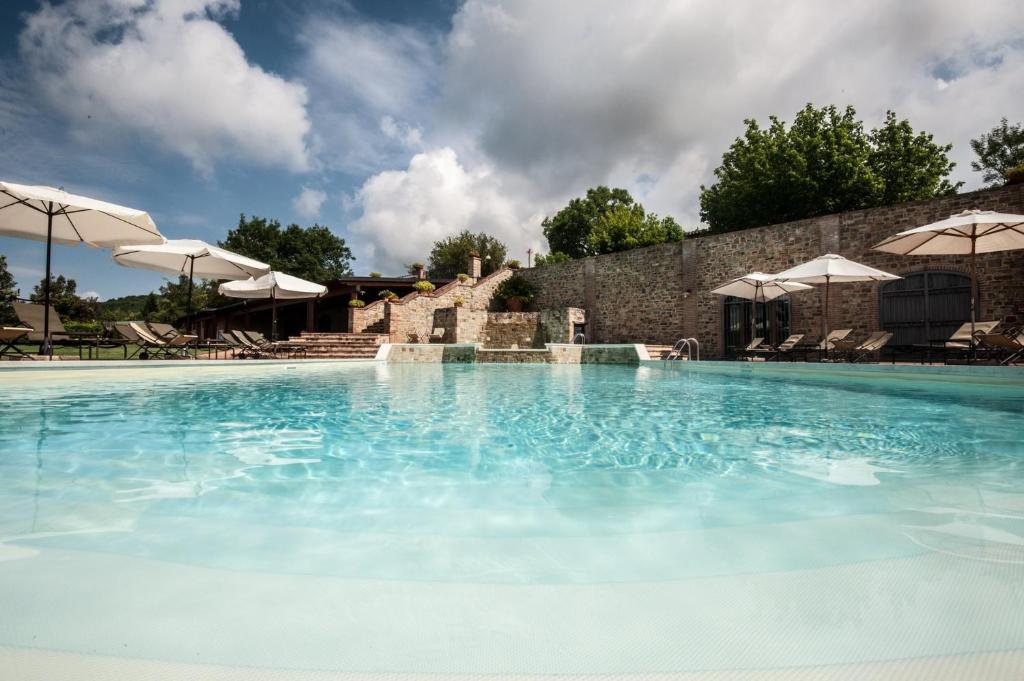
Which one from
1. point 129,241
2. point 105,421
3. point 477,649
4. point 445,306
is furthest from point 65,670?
point 445,306

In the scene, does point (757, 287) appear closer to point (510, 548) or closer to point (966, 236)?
point (966, 236)

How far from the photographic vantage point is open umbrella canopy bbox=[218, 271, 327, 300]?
14.3 meters

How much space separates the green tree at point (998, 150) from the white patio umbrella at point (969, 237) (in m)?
26.4

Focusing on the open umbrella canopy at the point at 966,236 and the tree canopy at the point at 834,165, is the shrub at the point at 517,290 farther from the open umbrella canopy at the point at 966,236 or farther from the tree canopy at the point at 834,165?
Answer: the open umbrella canopy at the point at 966,236

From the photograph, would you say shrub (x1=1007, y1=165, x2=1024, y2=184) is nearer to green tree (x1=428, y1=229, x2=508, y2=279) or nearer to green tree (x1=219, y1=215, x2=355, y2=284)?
green tree (x1=428, y1=229, x2=508, y2=279)

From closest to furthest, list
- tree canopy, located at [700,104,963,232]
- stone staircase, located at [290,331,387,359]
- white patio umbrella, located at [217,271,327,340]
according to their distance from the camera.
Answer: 1. white patio umbrella, located at [217,271,327,340]
2. stone staircase, located at [290,331,387,359]
3. tree canopy, located at [700,104,963,232]

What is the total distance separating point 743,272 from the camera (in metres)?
16.4

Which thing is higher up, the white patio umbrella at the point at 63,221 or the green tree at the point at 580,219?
the green tree at the point at 580,219

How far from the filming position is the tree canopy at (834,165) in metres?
23.6

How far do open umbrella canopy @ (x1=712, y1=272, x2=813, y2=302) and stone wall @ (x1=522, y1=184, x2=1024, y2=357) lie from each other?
166 cm

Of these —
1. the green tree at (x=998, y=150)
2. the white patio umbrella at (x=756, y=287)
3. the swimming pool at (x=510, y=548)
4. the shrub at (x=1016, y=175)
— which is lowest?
the swimming pool at (x=510, y=548)

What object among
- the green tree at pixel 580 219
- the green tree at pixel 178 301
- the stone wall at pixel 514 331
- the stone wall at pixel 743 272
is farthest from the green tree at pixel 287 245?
the stone wall at pixel 743 272

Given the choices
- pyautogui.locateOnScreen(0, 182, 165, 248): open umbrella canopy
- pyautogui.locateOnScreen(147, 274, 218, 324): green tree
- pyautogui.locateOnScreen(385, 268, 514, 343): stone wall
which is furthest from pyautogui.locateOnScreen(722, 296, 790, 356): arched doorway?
pyautogui.locateOnScreen(147, 274, 218, 324): green tree

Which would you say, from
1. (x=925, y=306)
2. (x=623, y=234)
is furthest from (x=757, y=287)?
(x=623, y=234)
